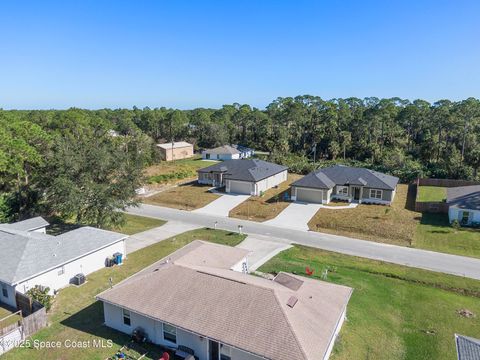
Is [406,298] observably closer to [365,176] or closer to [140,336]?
[140,336]

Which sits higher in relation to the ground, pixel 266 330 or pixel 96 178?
pixel 96 178

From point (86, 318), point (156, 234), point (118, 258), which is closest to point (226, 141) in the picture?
point (156, 234)

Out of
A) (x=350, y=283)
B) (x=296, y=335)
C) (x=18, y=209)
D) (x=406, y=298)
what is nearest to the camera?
(x=296, y=335)

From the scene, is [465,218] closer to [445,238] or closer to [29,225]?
[445,238]

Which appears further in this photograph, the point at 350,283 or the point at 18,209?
the point at 18,209

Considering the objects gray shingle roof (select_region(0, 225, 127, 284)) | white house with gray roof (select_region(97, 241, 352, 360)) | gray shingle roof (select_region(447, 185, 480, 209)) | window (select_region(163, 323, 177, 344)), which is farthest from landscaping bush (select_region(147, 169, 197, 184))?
gray shingle roof (select_region(447, 185, 480, 209))

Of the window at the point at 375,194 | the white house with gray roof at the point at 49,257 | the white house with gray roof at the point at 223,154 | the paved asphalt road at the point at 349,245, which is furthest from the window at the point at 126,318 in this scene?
the white house with gray roof at the point at 223,154

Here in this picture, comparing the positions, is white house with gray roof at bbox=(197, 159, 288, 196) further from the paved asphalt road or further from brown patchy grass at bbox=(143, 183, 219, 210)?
the paved asphalt road

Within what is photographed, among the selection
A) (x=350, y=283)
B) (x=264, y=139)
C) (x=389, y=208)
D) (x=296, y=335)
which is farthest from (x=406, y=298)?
(x=264, y=139)
